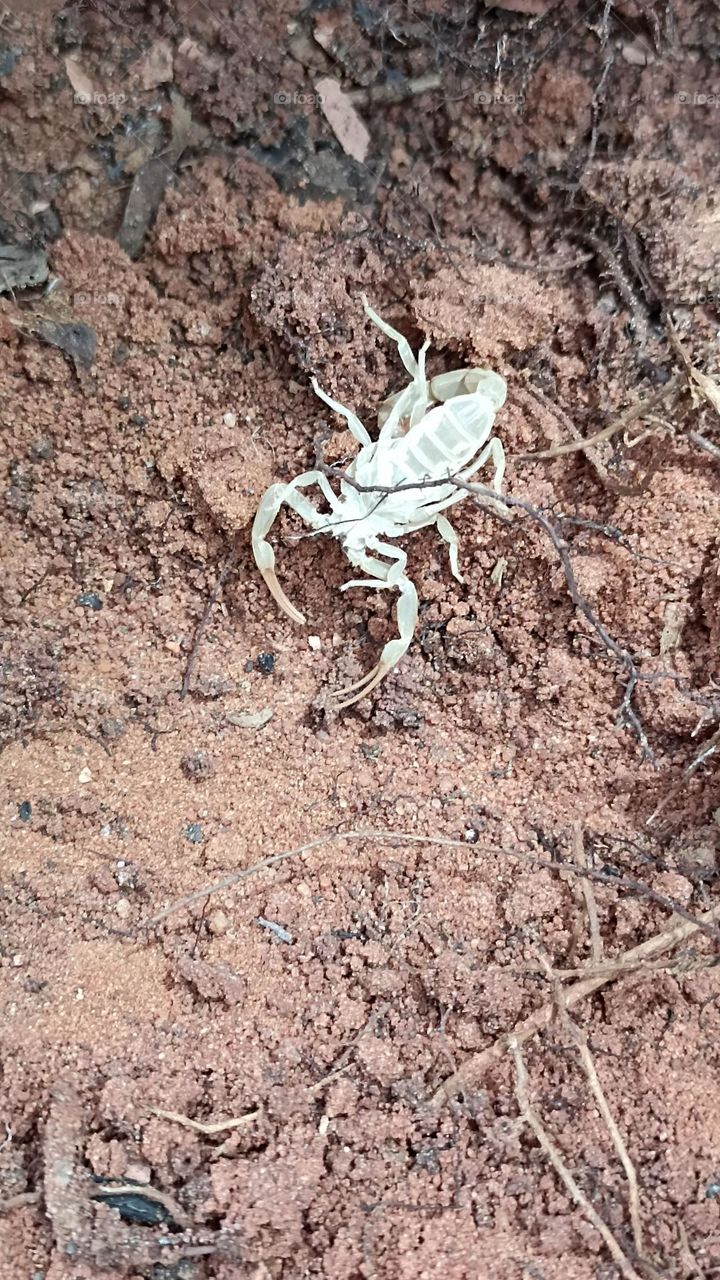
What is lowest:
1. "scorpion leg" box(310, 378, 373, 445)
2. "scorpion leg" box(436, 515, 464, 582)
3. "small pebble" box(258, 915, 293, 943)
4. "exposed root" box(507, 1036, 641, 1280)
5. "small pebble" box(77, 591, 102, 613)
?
"exposed root" box(507, 1036, 641, 1280)

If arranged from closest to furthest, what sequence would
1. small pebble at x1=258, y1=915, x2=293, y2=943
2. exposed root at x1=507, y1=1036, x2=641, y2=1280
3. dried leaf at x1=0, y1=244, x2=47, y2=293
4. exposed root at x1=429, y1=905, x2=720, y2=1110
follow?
exposed root at x1=507, y1=1036, x2=641, y2=1280 → exposed root at x1=429, y1=905, x2=720, y2=1110 → small pebble at x1=258, y1=915, x2=293, y2=943 → dried leaf at x1=0, y1=244, x2=47, y2=293

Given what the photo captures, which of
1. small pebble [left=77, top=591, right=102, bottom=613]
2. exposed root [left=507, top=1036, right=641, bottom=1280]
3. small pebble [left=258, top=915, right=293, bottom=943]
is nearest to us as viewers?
exposed root [left=507, top=1036, right=641, bottom=1280]

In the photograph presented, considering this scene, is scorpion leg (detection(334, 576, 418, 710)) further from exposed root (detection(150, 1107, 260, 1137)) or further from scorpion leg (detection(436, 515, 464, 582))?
exposed root (detection(150, 1107, 260, 1137))

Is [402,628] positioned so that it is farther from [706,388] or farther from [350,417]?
[706,388]

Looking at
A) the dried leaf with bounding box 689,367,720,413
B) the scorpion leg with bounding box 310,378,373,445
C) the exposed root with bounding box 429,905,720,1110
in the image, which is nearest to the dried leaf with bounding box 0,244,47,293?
the scorpion leg with bounding box 310,378,373,445

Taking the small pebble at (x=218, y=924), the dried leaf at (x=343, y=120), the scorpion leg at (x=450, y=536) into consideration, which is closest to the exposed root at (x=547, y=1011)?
the small pebble at (x=218, y=924)

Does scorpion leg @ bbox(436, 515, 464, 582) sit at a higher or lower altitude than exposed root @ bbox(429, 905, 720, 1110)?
higher
